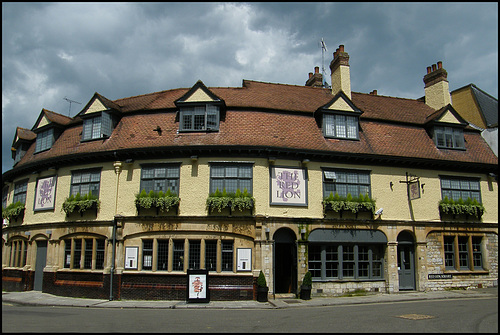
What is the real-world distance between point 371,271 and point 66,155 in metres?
16.8

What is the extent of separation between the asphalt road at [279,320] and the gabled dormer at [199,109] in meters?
9.12

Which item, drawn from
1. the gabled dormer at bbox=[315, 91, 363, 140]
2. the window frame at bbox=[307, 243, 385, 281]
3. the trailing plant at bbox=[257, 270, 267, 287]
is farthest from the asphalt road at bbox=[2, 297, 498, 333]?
the gabled dormer at bbox=[315, 91, 363, 140]

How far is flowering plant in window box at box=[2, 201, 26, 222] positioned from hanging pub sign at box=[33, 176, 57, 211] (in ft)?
4.19

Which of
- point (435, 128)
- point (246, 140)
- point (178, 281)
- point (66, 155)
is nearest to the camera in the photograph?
point (178, 281)

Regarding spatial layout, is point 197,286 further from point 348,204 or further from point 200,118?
point 200,118

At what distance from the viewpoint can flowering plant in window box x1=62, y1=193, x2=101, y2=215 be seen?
20141 mm

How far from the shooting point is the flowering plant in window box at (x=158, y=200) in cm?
1906

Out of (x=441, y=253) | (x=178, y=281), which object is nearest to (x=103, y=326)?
(x=178, y=281)

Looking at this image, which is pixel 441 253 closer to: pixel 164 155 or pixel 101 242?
pixel 164 155

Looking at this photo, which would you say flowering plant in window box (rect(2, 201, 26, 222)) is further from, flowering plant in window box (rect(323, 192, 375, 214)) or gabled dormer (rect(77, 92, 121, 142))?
flowering plant in window box (rect(323, 192, 375, 214))

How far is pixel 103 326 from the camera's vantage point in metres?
11.0

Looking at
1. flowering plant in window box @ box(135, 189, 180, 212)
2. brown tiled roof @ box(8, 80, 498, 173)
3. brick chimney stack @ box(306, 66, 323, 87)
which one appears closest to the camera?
flowering plant in window box @ box(135, 189, 180, 212)

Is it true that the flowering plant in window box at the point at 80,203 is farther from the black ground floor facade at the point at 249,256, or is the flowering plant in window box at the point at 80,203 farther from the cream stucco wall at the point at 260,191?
the black ground floor facade at the point at 249,256

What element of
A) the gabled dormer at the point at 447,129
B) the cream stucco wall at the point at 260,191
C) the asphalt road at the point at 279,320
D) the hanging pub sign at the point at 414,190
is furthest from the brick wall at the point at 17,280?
the gabled dormer at the point at 447,129
